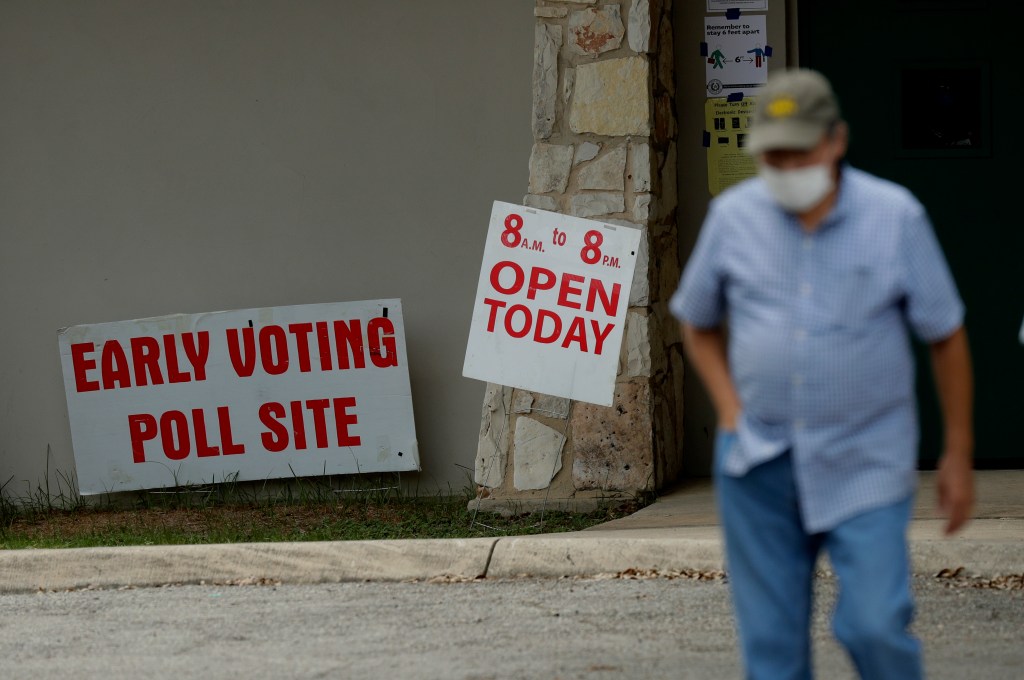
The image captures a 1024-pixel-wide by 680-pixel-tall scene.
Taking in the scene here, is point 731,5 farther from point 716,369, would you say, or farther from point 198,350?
point 716,369

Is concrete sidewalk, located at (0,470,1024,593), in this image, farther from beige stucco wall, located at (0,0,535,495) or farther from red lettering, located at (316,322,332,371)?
beige stucco wall, located at (0,0,535,495)

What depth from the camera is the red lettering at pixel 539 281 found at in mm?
7137

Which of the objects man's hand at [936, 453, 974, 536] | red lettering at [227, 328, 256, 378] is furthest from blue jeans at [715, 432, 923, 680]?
red lettering at [227, 328, 256, 378]

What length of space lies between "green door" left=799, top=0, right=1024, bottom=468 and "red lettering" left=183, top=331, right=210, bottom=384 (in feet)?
12.3

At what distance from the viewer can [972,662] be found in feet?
15.5

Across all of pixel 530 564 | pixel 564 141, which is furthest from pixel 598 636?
pixel 564 141

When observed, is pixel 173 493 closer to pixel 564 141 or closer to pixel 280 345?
pixel 280 345

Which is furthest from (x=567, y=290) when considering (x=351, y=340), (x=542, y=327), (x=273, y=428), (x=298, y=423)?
(x=273, y=428)

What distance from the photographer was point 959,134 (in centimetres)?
812

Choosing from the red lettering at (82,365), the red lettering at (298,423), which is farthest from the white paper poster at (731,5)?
the red lettering at (82,365)

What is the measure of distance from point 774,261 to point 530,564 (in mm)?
3429

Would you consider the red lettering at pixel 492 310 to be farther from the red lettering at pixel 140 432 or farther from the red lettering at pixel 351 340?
the red lettering at pixel 140 432

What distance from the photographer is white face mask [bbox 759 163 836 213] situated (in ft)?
10.1

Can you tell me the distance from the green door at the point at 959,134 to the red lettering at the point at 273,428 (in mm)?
3562
